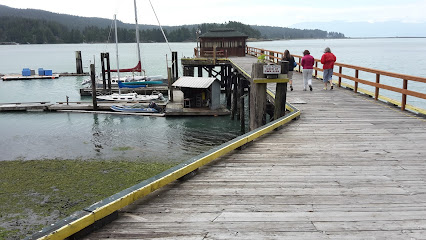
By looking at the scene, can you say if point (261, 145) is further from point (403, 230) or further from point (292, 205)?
point (403, 230)

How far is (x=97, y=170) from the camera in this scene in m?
14.4

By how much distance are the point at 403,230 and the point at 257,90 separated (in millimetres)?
6161

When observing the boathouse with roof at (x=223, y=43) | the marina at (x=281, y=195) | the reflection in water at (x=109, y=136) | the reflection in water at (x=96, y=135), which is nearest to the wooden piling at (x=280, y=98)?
the marina at (x=281, y=195)

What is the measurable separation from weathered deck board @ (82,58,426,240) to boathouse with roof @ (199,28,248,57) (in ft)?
107

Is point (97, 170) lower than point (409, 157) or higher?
lower

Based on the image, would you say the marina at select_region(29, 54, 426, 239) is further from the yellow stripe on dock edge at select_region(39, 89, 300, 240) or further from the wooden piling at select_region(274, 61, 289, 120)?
the wooden piling at select_region(274, 61, 289, 120)

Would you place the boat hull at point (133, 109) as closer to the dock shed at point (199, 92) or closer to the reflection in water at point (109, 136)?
the reflection in water at point (109, 136)

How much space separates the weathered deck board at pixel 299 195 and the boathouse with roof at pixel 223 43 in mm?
32498

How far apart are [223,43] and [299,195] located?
36.4 meters

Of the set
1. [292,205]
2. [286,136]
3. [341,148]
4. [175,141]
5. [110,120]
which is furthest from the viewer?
[110,120]

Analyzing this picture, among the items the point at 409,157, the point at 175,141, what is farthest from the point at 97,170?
the point at 409,157

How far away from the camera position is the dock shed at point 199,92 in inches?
988

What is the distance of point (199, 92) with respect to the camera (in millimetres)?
25641

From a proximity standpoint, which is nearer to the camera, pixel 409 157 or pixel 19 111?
pixel 409 157
